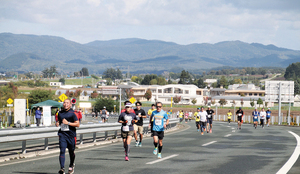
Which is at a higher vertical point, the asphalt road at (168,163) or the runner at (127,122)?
the runner at (127,122)

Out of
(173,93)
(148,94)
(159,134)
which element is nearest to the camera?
(159,134)

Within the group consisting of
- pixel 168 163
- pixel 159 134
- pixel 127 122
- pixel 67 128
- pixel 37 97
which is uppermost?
pixel 67 128

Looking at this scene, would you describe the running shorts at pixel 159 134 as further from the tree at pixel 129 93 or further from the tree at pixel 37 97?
the tree at pixel 129 93

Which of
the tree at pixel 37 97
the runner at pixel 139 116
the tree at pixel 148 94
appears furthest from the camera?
the tree at pixel 148 94

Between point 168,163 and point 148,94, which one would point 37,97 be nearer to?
point 148,94

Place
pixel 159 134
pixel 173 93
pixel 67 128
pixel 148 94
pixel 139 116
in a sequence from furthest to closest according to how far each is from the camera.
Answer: pixel 148 94
pixel 173 93
pixel 139 116
pixel 159 134
pixel 67 128

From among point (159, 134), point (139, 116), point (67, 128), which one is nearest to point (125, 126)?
point (159, 134)

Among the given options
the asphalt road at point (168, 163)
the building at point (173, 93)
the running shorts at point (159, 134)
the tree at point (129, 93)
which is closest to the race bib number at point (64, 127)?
the asphalt road at point (168, 163)

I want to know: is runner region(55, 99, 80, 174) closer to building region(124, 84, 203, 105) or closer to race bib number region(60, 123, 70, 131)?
race bib number region(60, 123, 70, 131)

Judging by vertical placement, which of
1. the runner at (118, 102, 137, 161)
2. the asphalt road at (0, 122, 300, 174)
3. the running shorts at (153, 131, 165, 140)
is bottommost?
the asphalt road at (0, 122, 300, 174)

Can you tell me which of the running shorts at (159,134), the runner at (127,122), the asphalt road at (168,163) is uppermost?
the runner at (127,122)

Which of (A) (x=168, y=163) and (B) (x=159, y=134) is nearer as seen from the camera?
(A) (x=168, y=163)

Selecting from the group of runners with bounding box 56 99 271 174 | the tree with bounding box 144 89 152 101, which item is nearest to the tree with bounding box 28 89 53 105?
the group of runners with bounding box 56 99 271 174

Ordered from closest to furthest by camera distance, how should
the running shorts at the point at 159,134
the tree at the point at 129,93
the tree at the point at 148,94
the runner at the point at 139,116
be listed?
the running shorts at the point at 159,134 → the runner at the point at 139,116 → the tree at the point at 129,93 → the tree at the point at 148,94
